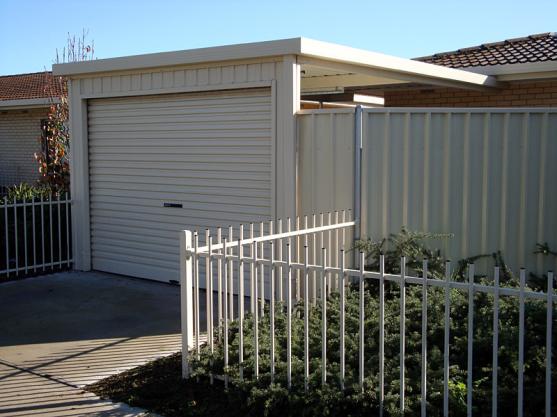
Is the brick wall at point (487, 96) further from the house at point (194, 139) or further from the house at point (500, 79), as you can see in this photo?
the house at point (194, 139)

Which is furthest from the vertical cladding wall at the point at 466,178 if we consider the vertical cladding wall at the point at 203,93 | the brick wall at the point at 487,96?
the brick wall at the point at 487,96

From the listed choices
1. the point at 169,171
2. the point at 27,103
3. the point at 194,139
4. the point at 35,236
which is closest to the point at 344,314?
the point at 194,139

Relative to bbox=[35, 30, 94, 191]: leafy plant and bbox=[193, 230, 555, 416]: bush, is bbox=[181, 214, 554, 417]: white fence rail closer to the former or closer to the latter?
bbox=[193, 230, 555, 416]: bush

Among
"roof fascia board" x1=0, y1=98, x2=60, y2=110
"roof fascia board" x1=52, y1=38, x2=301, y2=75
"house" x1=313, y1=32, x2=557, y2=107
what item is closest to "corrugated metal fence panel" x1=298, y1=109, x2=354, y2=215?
"roof fascia board" x1=52, y1=38, x2=301, y2=75

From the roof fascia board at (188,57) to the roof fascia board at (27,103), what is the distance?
6.76 m

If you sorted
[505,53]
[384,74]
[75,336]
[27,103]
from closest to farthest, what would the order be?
1. [75,336]
2. [384,74]
3. [505,53]
4. [27,103]

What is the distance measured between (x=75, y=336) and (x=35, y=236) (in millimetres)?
3582

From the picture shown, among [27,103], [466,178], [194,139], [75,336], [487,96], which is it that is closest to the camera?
[75,336]

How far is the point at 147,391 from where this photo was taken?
17.7 feet

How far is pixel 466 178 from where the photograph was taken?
25.0 ft

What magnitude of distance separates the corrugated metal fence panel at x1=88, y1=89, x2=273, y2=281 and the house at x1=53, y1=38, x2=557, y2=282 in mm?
14

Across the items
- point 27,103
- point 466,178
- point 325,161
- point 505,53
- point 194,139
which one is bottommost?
point 466,178

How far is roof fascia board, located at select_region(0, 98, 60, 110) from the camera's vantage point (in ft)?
54.5

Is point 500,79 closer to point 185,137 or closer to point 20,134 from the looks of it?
point 185,137
